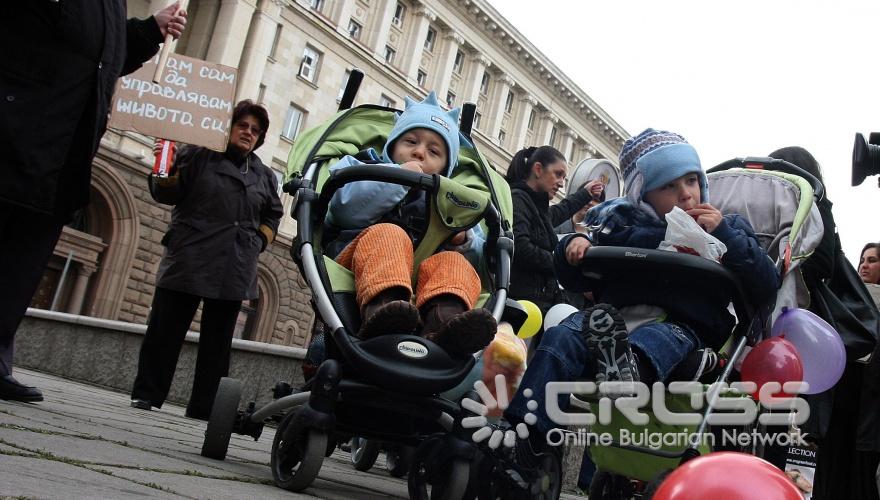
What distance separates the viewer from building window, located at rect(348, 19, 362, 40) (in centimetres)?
3875

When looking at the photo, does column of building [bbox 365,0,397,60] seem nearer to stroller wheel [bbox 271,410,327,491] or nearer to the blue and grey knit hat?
the blue and grey knit hat

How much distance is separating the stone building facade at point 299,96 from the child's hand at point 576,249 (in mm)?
16608

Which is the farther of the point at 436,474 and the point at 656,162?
the point at 656,162

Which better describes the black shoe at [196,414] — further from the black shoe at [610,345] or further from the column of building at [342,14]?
the column of building at [342,14]

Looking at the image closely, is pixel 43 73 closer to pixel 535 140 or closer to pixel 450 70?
pixel 450 70

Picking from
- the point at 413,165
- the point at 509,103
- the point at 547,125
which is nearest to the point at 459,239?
the point at 413,165

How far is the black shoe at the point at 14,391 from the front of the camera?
12.8 ft

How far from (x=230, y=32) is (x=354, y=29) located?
8662 mm

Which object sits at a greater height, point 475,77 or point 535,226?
point 475,77

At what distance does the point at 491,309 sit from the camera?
330cm

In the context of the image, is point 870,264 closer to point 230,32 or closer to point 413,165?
point 413,165

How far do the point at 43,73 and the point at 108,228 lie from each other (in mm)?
25468

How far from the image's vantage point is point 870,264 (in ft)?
20.1

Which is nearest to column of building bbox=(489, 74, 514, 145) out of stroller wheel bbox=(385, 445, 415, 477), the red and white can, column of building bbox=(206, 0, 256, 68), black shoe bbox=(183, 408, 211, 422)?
column of building bbox=(206, 0, 256, 68)
